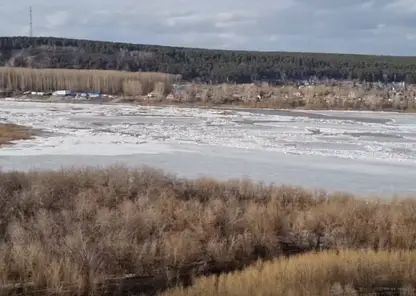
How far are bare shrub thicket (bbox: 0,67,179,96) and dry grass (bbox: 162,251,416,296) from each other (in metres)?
52.7

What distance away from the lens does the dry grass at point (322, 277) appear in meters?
8.16

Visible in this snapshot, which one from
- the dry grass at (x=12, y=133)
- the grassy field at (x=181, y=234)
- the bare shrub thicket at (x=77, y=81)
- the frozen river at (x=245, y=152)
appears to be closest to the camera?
the grassy field at (x=181, y=234)

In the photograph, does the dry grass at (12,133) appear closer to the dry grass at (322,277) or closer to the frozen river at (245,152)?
the frozen river at (245,152)

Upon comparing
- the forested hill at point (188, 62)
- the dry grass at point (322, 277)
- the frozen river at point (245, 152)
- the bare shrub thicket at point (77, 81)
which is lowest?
the dry grass at point (322, 277)

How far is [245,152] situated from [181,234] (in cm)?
865

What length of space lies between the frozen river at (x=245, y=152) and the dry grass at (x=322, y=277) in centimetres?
374

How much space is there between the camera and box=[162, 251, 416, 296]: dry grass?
8.16 m

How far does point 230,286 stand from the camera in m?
8.29

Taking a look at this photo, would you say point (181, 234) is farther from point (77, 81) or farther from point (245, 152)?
point (77, 81)

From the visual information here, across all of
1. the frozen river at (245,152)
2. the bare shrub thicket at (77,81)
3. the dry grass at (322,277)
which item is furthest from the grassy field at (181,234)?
the bare shrub thicket at (77,81)

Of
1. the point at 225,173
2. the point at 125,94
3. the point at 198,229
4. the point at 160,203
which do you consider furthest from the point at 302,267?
the point at 125,94

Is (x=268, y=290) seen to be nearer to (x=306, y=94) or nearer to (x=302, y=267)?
(x=302, y=267)

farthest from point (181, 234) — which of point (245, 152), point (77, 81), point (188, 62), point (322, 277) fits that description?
point (188, 62)

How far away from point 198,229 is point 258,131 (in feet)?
51.1
